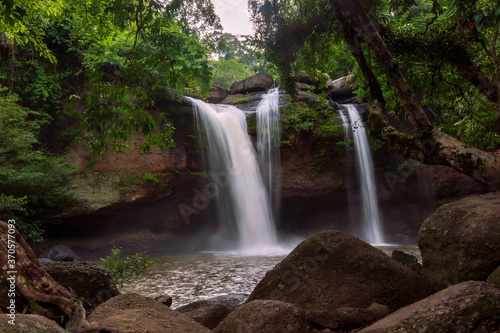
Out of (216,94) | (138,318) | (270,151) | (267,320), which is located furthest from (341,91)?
(138,318)

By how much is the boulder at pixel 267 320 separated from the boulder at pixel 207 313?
108 cm

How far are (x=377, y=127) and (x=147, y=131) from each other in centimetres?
363

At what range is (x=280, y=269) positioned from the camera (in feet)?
14.7

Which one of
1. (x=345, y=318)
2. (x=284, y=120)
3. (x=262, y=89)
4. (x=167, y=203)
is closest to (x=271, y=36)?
(x=345, y=318)

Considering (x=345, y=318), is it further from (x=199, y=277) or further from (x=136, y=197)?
(x=136, y=197)

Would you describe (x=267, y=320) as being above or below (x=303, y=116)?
below

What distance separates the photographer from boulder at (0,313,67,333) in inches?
72.2

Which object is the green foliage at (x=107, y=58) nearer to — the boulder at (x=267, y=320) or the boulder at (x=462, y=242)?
the boulder at (x=267, y=320)

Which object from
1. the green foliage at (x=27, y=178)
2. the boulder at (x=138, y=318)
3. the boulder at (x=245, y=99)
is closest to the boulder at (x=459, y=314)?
the boulder at (x=138, y=318)

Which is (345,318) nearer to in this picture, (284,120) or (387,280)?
(387,280)

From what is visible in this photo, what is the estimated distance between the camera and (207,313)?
432cm

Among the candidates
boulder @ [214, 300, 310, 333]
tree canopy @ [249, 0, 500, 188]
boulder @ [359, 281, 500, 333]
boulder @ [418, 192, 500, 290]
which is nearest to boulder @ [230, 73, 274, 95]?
tree canopy @ [249, 0, 500, 188]

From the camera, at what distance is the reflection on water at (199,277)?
7141 millimetres

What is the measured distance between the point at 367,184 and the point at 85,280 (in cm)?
1398
